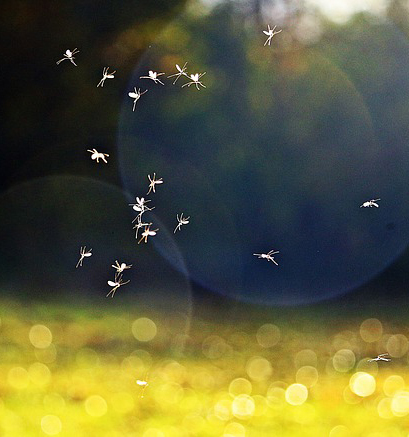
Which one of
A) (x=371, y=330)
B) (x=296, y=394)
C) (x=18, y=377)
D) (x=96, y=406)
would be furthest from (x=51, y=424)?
(x=371, y=330)

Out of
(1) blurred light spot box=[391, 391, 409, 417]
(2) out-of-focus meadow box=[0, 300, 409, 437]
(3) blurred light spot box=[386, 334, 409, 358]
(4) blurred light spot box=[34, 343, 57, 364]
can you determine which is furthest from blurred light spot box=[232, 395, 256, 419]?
(3) blurred light spot box=[386, 334, 409, 358]

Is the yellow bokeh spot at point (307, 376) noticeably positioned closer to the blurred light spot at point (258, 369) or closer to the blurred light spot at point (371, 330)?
the blurred light spot at point (258, 369)

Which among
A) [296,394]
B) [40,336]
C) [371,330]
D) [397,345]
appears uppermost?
→ [371,330]

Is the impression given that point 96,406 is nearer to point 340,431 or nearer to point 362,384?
point 340,431

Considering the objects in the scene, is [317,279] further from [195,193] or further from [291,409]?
[291,409]

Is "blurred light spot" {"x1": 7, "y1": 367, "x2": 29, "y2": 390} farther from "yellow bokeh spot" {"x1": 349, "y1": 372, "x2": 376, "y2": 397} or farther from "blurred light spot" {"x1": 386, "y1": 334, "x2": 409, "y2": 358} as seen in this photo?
"blurred light spot" {"x1": 386, "y1": 334, "x2": 409, "y2": 358}

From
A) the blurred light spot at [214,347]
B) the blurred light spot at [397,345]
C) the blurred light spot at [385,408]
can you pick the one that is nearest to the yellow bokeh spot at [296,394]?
the blurred light spot at [385,408]

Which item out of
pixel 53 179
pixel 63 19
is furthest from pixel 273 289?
pixel 63 19
